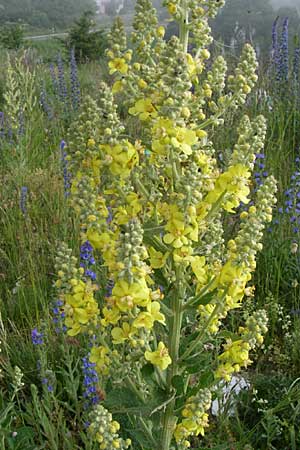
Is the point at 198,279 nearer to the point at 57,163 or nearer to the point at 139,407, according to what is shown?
the point at 139,407

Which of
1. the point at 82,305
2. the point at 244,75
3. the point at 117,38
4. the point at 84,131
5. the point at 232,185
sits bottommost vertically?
the point at 82,305

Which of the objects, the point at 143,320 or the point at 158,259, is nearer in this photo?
the point at 143,320

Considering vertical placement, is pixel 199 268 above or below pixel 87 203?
below

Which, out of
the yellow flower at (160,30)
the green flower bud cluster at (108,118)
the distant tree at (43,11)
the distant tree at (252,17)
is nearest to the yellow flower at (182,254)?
the green flower bud cluster at (108,118)

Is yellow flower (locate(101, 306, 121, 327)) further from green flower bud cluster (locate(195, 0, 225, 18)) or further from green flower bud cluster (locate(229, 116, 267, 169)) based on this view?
Result: green flower bud cluster (locate(195, 0, 225, 18))

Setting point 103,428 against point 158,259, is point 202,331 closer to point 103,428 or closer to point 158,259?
point 158,259

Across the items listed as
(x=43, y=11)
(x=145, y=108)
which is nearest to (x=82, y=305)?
(x=145, y=108)

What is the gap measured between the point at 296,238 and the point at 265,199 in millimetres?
1770

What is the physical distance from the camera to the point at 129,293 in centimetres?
125

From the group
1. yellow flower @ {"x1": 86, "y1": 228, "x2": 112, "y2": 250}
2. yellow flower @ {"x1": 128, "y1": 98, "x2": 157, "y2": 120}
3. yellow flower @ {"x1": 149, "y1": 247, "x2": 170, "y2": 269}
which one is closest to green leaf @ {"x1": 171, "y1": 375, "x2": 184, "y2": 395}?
yellow flower @ {"x1": 149, "y1": 247, "x2": 170, "y2": 269}

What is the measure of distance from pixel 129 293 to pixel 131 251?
12cm

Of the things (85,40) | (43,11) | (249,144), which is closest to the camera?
(249,144)

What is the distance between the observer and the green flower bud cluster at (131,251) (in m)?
1.18

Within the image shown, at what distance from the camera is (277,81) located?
4875mm
